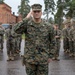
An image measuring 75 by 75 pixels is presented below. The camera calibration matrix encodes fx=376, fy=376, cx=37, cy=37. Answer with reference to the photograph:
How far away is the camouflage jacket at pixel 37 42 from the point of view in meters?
6.92

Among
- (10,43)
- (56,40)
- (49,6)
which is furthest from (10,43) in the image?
(49,6)

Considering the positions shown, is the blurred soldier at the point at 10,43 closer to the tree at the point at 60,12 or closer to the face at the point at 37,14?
the face at the point at 37,14

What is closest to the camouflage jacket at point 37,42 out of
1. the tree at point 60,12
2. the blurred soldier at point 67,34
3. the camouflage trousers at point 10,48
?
the camouflage trousers at point 10,48

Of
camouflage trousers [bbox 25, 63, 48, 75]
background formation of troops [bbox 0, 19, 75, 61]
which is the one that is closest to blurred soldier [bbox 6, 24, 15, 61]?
background formation of troops [bbox 0, 19, 75, 61]

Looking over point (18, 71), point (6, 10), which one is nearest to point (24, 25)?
point (18, 71)

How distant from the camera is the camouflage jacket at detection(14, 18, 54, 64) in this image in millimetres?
6918

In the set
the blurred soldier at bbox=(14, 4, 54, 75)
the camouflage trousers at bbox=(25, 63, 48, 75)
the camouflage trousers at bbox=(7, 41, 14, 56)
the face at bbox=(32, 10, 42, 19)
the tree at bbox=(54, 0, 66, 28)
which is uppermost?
the tree at bbox=(54, 0, 66, 28)

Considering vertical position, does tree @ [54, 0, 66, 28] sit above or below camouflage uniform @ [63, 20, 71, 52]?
above

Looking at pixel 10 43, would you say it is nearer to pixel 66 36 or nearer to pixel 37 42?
pixel 66 36

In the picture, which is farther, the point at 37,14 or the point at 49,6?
the point at 49,6

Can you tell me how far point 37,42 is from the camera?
6.91 metres

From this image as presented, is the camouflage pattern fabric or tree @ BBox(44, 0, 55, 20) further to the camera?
tree @ BBox(44, 0, 55, 20)

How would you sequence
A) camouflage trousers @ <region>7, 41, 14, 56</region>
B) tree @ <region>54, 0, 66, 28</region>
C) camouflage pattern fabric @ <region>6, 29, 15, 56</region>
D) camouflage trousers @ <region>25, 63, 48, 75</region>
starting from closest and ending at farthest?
camouflage trousers @ <region>25, 63, 48, 75</region>
camouflage pattern fabric @ <region>6, 29, 15, 56</region>
camouflage trousers @ <region>7, 41, 14, 56</region>
tree @ <region>54, 0, 66, 28</region>

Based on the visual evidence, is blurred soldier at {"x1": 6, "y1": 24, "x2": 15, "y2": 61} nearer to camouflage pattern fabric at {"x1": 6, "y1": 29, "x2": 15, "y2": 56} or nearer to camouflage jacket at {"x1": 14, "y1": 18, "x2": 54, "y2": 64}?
camouflage pattern fabric at {"x1": 6, "y1": 29, "x2": 15, "y2": 56}
